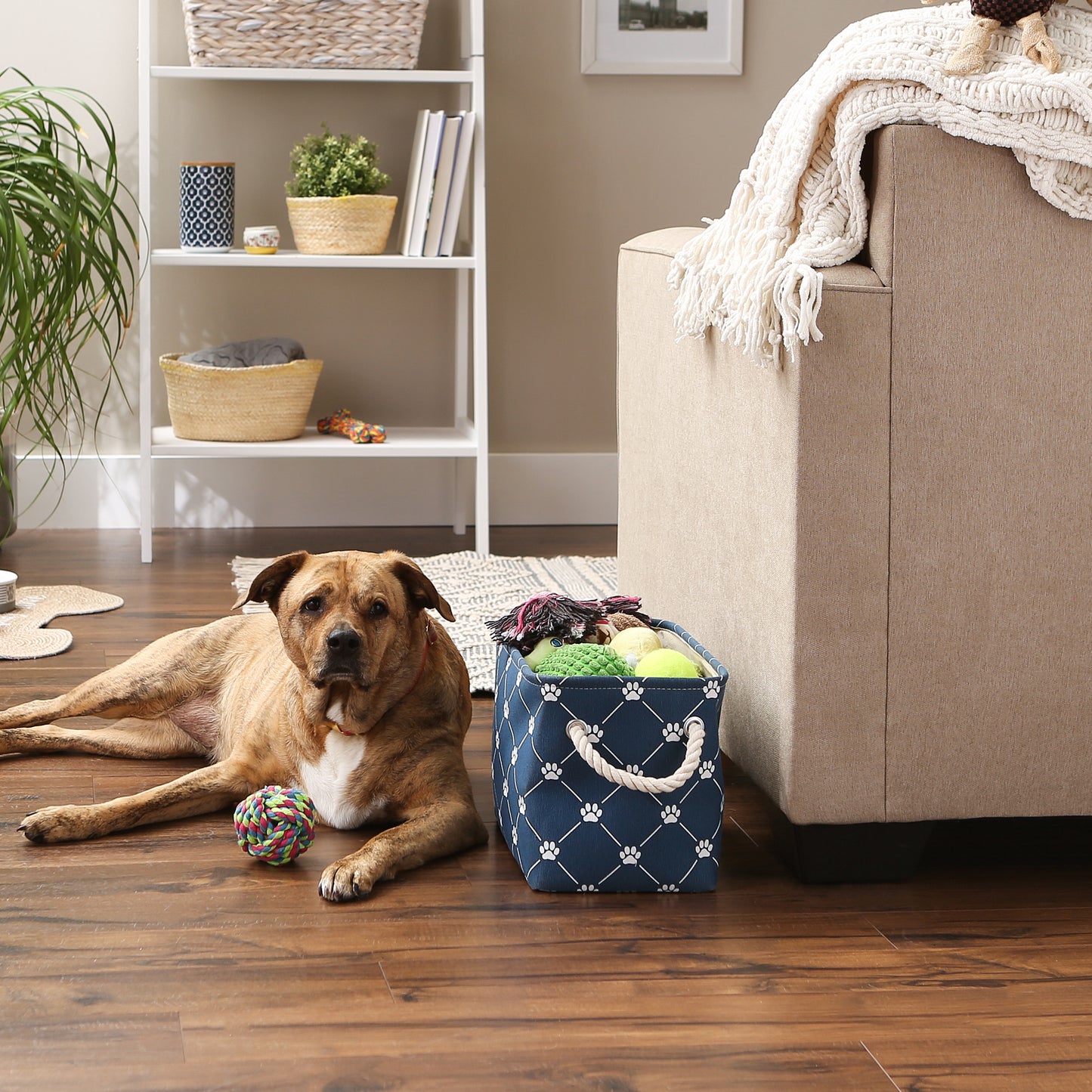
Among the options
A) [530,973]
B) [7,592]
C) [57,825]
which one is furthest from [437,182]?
[530,973]

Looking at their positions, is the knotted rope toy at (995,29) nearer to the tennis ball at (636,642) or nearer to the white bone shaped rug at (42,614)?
the tennis ball at (636,642)

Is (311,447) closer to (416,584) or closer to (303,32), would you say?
(303,32)

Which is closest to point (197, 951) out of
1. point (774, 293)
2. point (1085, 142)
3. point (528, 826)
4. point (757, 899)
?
point (528, 826)

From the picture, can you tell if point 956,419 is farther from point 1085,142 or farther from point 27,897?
point 27,897

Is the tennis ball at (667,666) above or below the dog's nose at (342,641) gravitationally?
below

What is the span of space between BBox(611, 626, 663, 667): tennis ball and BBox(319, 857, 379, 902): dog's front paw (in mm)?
377

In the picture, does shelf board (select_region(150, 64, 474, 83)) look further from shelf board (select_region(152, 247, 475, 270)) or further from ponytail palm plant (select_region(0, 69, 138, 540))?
shelf board (select_region(152, 247, 475, 270))

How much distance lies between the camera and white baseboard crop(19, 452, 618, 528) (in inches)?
138

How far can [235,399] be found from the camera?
315 centimetres

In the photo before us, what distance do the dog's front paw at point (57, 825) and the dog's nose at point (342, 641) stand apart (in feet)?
1.21

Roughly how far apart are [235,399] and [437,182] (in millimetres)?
686

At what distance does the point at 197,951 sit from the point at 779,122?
3.48 ft

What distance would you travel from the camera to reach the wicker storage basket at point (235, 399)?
10.3 ft

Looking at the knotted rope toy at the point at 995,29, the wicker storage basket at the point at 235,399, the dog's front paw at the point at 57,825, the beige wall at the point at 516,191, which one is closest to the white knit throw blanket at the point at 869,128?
the knotted rope toy at the point at 995,29
